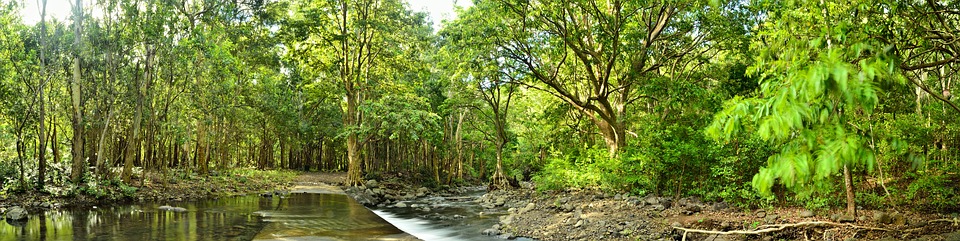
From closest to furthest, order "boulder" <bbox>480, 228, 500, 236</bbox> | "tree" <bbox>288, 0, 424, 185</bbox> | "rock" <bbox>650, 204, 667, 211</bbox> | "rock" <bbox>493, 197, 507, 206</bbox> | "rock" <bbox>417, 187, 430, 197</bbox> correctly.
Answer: "rock" <bbox>650, 204, 667, 211</bbox> → "boulder" <bbox>480, 228, 500, 236</bbox> → "rock" <bbox>493, 197, 507, 206</bbox> → "tree" <bbox>288, 0, 424, 185</bbox> → "rock" <bbox>417, 187, 430, 197</bbox>

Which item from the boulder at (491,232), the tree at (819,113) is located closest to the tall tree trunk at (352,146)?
the boulder at (491,232)

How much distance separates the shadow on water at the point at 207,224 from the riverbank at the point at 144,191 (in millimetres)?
999

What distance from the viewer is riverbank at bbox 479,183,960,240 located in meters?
6.55

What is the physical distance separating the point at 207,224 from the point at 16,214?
3825 mm

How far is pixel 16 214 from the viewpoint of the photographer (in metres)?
10.5

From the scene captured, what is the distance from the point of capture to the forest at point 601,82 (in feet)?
9.36

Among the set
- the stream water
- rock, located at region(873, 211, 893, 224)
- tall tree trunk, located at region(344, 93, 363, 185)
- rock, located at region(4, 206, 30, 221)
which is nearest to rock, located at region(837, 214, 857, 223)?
rock, located at region(873, 211, 893, 224)

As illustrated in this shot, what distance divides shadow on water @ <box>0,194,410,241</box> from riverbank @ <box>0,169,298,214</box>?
3.28ft

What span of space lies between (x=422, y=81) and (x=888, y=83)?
24661mm

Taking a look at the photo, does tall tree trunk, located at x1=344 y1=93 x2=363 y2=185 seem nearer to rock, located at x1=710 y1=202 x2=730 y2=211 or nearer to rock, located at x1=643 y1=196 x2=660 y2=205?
rock, located at x1=643 y1=196 x2=660 y2=205

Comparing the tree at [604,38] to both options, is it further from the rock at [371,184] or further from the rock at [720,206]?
the rock at [371,184]

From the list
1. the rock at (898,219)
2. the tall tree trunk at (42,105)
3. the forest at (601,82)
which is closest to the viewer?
the forest at (601,82)

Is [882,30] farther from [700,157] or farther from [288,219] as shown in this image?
[288,219]

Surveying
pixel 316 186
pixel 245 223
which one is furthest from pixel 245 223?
pixel 316 186
